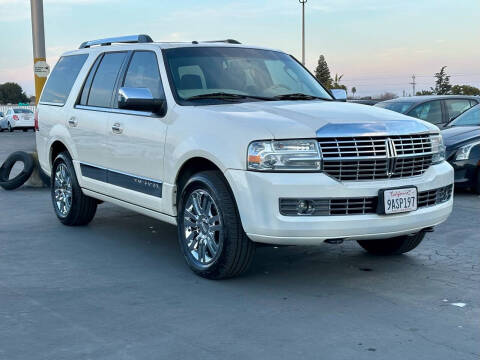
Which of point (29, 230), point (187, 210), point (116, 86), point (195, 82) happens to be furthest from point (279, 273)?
point (29, 230)

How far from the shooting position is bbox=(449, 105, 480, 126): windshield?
10859 mm

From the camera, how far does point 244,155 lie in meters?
4.83

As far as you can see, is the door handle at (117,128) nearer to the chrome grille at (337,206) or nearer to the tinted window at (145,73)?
the tinted window at (145,73)

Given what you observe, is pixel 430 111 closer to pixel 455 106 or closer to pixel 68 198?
pixel 455 106

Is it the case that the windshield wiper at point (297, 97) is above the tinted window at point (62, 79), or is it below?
below

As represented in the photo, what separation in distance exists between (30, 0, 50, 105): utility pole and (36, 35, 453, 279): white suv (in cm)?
608

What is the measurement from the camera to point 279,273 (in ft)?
18.2

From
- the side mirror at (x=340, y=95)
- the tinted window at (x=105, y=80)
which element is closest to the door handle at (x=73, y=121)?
the tinted window at (x=105, y=80)

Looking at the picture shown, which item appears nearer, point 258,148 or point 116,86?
point 258,148

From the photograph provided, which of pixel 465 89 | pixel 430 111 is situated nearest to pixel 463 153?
pixel 430 111

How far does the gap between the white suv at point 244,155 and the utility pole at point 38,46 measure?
239 inches

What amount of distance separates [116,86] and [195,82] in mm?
1115

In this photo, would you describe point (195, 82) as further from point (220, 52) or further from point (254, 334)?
point (254, 334)

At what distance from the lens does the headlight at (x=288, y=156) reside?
4.75 m
